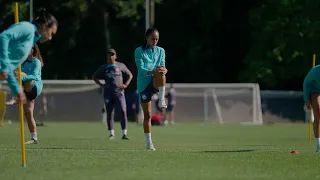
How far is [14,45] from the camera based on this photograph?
35.7ft

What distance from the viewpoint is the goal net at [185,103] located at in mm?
40031

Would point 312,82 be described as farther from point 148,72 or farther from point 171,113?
point 171,113

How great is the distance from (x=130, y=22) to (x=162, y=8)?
2143mm

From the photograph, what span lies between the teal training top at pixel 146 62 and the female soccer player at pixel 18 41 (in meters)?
4.18

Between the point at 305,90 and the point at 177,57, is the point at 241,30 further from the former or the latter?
the point at 305,90

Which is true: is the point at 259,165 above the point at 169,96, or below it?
above

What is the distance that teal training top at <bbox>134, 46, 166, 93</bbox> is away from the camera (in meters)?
15.3

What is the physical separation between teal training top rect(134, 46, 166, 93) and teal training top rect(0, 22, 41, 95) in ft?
14.4

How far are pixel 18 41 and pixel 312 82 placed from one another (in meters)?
5.94

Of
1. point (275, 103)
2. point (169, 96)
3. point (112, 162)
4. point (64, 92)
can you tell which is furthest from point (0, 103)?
point (112, 162)

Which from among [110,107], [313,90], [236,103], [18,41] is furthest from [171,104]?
[18,41]

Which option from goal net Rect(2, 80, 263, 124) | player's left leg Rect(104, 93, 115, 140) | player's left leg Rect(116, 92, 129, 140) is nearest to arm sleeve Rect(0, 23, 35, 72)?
player's left leg Rect(116, 92, 129, 140)

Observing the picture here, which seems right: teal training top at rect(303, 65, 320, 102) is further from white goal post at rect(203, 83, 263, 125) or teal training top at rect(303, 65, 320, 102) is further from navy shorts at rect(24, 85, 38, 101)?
white goal post at rect(203, 83, 263, 125)

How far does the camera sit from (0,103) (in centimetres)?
3447
